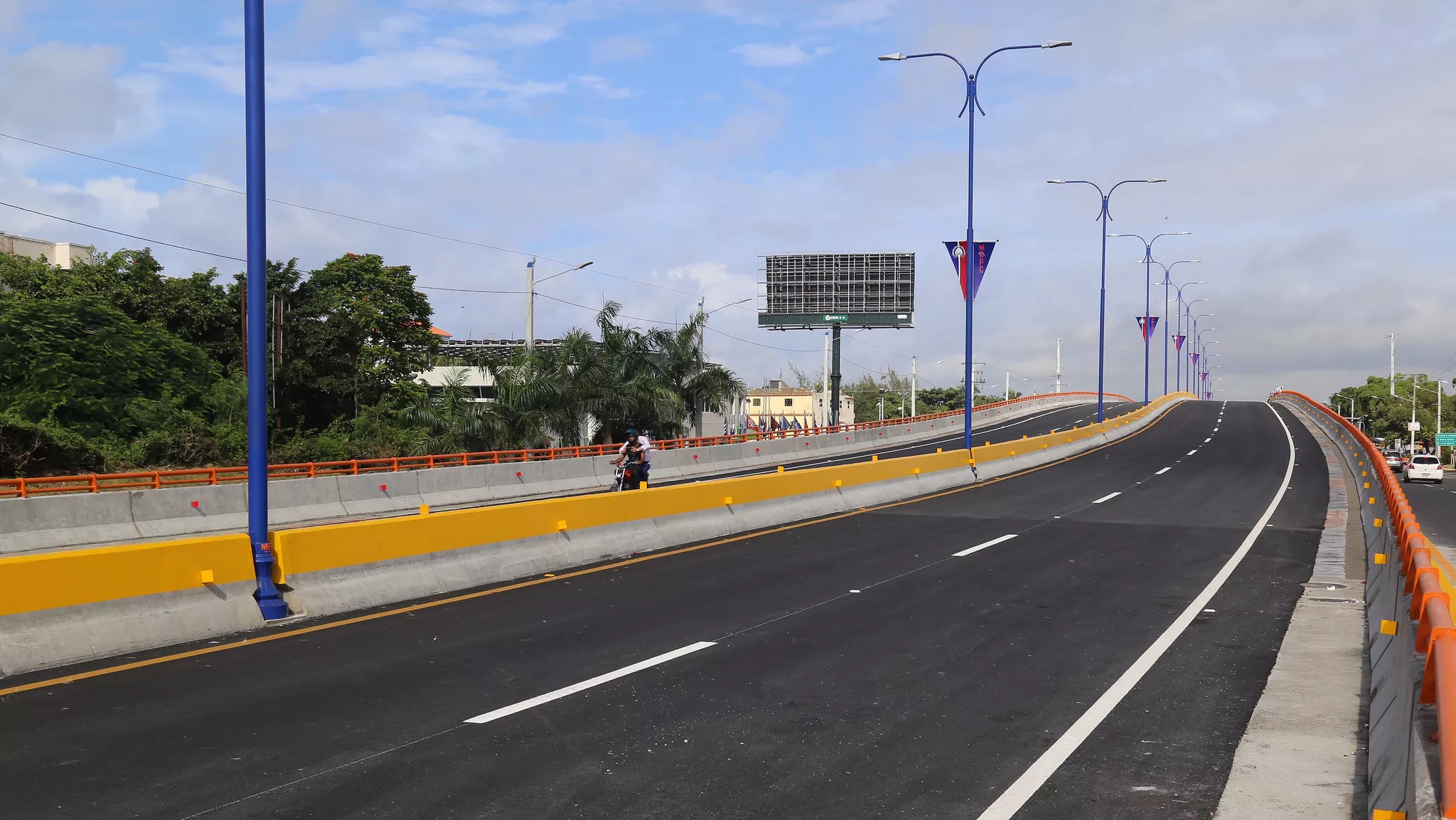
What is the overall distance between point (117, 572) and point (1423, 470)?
55.2m

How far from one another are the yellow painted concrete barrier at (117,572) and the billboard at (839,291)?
65565 mm

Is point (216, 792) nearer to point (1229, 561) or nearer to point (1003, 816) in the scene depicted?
point (1003, 816)

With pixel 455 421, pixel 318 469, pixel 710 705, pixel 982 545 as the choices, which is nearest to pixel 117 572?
pixel 710 705

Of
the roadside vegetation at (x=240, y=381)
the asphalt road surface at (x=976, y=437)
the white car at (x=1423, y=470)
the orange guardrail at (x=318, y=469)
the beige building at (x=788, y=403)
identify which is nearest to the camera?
the orange guardrail at (x=318, y=469)

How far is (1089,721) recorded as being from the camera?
24.9 feet

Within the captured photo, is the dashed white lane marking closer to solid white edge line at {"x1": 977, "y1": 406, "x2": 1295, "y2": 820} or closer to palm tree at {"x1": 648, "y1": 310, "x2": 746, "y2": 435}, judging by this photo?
solid white edge line at {"x1": 977, "y1": 406, "x2": 1295, "y2": 820}

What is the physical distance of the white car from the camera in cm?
5034

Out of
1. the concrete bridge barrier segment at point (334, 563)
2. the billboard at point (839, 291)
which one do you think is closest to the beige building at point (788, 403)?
the billboard at point (839, 291)

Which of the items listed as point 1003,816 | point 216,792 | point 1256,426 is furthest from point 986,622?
point 1256,426

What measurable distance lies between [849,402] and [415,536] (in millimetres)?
147889

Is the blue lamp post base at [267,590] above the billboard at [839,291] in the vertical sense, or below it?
below

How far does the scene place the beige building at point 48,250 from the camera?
63.1 m

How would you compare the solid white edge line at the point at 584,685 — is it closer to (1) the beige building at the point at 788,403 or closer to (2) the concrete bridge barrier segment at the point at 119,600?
(2) the concrete bridge barrier segment at the point at 119,600

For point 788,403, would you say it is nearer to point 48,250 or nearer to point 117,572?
point 48,250
